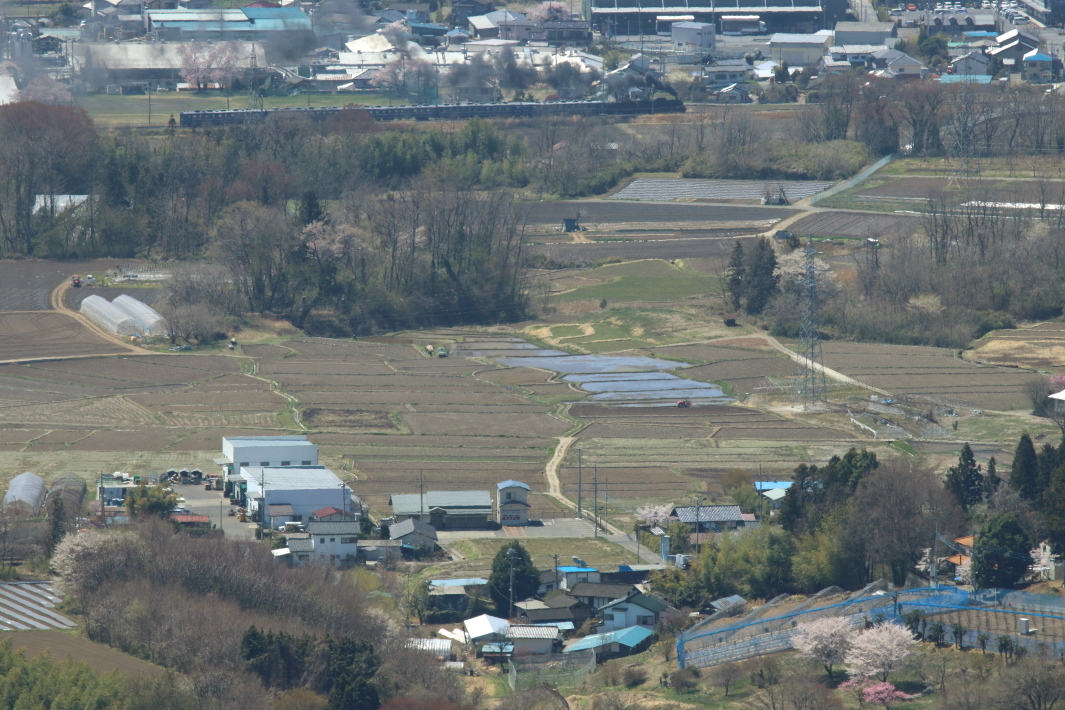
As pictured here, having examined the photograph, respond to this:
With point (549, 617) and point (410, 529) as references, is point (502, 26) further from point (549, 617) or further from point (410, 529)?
point (549, 617)

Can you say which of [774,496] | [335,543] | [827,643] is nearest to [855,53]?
[774,496]

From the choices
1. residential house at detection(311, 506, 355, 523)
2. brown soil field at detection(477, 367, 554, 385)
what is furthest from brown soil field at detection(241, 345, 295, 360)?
residential house at detection(311, 506, 355, 523)

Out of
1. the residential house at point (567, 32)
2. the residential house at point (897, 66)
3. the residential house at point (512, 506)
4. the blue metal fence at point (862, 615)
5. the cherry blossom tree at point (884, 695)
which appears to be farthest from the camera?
the residential house at point (567, 32)

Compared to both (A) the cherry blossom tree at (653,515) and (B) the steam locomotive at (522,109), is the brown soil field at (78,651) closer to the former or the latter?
(A) the cherry blossom tree at (653,515)

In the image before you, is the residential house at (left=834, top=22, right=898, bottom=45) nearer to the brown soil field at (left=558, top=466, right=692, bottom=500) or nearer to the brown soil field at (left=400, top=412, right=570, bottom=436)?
the brown soil field at (left=400, top=412, right=570, bottom=436)

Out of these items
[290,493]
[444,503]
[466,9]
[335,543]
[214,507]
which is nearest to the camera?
[335,543]

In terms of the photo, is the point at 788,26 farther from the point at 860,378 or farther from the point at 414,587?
the point at 414,587

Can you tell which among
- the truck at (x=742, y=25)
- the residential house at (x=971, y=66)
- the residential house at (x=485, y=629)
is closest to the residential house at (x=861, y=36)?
the truck at (x=742, y=25)
